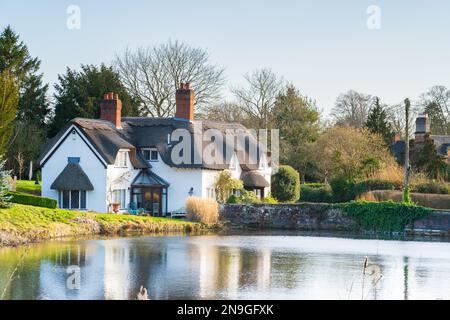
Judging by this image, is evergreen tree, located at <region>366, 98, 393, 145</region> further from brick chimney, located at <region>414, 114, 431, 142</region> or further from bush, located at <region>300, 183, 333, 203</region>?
bush, located at <region>300, 183, 333, 203</region>

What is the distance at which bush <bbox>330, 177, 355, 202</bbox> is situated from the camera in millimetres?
46312

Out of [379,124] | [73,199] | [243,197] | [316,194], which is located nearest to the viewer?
[73,199]

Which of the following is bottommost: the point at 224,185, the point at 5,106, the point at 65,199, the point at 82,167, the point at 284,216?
the point at 284,216

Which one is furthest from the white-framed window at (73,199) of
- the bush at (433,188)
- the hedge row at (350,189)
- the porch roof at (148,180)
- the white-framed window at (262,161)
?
the bush at (433,188)

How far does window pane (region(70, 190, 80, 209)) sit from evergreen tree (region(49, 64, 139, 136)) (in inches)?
521

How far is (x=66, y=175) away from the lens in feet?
131

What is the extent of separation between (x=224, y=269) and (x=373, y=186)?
24.0 meters

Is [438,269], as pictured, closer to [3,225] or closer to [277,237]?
[277,237]

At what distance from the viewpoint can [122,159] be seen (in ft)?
135

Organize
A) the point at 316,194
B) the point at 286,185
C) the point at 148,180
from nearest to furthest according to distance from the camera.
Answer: the point at 148,180 → the point at 286,185 → the point at 316,194

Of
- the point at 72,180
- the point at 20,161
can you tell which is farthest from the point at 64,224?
the point at 20,161

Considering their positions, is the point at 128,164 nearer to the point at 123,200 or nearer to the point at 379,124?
the point at 123,200

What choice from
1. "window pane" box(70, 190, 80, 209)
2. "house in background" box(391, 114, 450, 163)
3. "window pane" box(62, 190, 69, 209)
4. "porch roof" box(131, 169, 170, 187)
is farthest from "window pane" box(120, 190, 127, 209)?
"house in background" box(391, 114, 450, 163)
